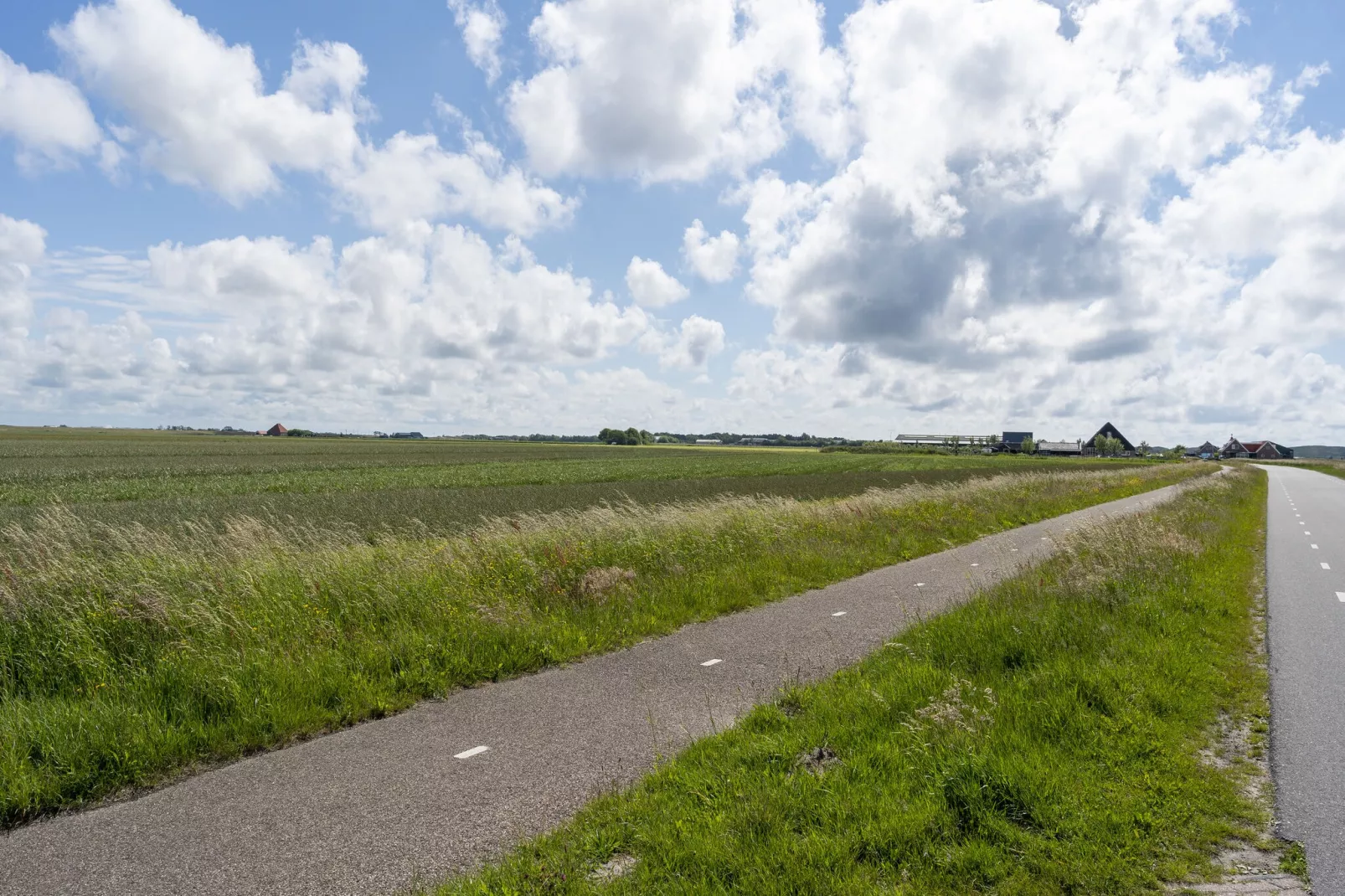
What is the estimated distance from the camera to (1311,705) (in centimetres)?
624

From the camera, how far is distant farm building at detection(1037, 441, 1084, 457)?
170750mm

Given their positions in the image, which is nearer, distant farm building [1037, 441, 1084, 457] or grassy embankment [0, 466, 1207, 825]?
grassy embankment [0, 466, 1207, 825]

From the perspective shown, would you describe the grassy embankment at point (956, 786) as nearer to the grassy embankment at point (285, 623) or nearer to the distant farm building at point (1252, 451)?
the grassy embankment at point (285, 623)

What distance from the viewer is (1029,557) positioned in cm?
1338

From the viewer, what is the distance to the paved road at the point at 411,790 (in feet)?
12.8

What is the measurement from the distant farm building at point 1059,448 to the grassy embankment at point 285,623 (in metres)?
182

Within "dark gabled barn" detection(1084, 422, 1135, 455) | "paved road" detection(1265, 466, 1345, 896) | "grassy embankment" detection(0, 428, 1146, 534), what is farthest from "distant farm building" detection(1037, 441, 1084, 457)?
"paved road" detection(1265, 466, 1345, 896)

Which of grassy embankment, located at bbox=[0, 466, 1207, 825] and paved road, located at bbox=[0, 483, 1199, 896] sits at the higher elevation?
grassy embankment, located at bbox=[0, 466, 1207, 825]

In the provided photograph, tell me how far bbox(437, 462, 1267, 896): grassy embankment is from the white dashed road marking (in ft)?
4.35

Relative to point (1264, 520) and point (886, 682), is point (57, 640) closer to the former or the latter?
point (886, 682)

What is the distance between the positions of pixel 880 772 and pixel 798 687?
184 cm

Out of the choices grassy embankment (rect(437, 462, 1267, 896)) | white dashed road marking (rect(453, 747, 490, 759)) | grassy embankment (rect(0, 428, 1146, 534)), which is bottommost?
grassy embankment (rect(0, 428, 1146, 534))

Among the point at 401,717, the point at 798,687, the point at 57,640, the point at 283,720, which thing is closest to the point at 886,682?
the point at 798,687

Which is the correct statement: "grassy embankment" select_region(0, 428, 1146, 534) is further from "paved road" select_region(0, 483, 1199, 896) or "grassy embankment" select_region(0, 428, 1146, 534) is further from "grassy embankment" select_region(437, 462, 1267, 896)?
"grassy embankment" select_region(437, 462, 1267, 896)
